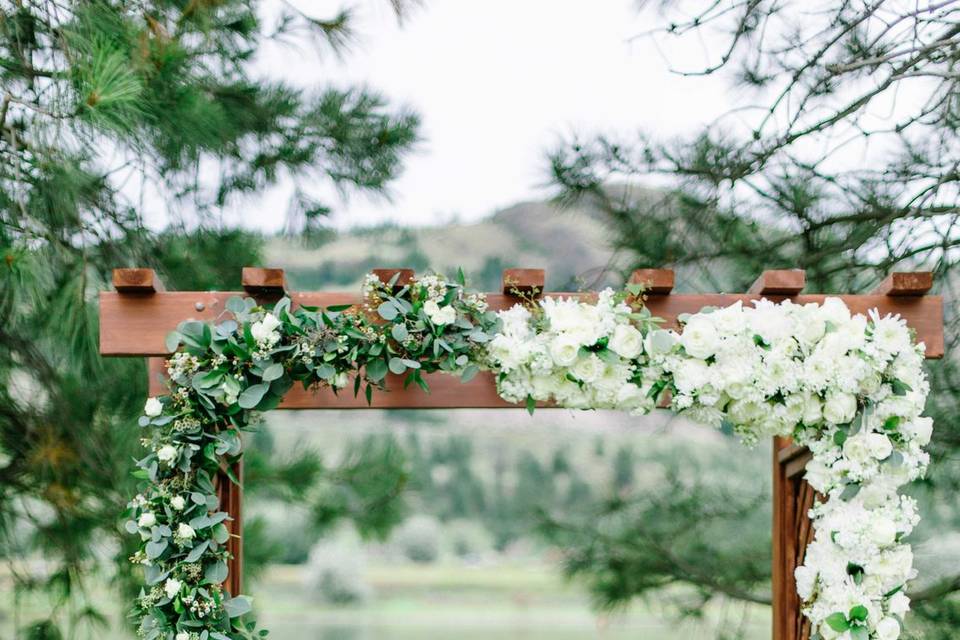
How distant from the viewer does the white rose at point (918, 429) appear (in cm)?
251

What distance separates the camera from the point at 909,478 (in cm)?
250

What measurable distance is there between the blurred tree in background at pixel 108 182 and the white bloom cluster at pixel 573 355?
3.78ft

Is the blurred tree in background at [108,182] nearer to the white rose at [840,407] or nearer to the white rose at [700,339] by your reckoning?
the white rose at [700,339]

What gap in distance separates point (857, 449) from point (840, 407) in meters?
0.11

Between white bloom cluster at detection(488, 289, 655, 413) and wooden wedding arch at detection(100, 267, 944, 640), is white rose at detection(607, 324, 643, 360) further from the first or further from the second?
wooden wedding arch at detection(100, 267, 944, 640)

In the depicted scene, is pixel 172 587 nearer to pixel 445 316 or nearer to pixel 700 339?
pixel 445 316

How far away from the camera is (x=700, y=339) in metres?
2.49

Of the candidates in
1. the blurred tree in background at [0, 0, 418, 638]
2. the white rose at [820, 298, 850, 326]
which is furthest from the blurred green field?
the white rose at [820, 298, 850, 326]

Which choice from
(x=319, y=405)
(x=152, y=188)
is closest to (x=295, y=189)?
(x=152, y=188)

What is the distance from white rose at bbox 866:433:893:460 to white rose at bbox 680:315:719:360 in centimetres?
42

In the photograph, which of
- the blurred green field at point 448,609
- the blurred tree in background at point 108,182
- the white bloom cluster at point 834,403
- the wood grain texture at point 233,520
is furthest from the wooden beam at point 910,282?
the blurred green field at point 448,609

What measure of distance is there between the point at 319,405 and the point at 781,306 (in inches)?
45.9

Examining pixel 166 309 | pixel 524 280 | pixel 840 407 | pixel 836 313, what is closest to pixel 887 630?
pixel 840 407

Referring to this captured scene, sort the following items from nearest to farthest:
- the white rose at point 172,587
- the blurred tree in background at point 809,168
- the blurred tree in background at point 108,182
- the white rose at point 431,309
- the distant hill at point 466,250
→ the white rose at point 172,587 → the white rose at point 431,309 → the blurred tree in background at point 108,182 → the blurred tree in background at point 809,168 → the distant hill at point 466,250
